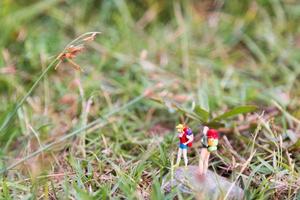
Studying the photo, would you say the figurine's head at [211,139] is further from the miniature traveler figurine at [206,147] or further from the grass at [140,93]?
the grass at [140,93]

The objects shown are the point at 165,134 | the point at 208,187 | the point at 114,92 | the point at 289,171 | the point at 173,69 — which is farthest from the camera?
the point at 173,69

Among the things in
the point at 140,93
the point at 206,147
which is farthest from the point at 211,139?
the point at 140,93

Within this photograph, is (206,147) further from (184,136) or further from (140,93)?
(140,93)

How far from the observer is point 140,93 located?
7.28 ft

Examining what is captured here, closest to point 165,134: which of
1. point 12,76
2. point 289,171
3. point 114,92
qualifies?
point 114,92

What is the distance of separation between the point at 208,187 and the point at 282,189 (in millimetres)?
239

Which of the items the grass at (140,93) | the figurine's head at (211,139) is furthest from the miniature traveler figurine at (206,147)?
the grass at (140,93)

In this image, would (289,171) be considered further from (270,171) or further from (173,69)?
(173,69)

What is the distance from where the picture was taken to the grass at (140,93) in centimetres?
165

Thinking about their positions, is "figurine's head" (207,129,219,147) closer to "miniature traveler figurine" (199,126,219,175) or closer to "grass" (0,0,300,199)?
"miniature traveler figurine" (199,126,219,175)

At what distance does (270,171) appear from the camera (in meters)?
1.66

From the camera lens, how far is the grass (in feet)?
5.43

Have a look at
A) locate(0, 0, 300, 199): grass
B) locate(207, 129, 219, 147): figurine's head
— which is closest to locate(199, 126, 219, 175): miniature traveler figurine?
locate(207, 129, 219, 147): figurine's head

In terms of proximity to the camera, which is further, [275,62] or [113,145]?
[275,62]
